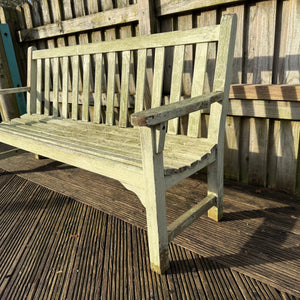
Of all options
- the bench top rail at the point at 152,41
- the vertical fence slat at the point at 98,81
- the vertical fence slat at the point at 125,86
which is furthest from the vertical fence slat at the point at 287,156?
the vertical fence slat at the point at 98,81

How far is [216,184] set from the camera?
1662mm

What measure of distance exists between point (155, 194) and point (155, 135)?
10.5 inches

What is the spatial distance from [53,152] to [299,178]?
170 centimetres

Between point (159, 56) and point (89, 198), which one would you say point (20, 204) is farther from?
point (159, 56)

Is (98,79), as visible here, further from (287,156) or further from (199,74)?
(287,156)

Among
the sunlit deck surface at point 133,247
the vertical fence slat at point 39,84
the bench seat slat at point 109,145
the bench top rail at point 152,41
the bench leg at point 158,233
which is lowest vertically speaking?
the sunlit deck surface at point 133,247

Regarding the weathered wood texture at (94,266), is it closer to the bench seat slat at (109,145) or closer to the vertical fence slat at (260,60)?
the bench seat slat at (109,145)

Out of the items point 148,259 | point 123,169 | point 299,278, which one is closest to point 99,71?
point 123,169

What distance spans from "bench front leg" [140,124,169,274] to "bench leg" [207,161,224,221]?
1.57 feet

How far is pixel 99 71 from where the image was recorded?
7.17ft

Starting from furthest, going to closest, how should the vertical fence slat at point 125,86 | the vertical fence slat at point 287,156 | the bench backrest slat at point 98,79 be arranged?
the bench backrest slat at point 98,79
the vertical fence slat at point 125,86
the vertical fence slat at point 287,156

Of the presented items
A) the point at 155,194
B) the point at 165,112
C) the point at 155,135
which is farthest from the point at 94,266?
the point at 165,112

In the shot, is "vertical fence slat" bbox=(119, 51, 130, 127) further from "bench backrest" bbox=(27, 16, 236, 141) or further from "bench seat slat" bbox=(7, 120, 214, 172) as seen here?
"bench seat slat" bbox=(7, 120, 214, 172)

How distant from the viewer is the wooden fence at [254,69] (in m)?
1.79
